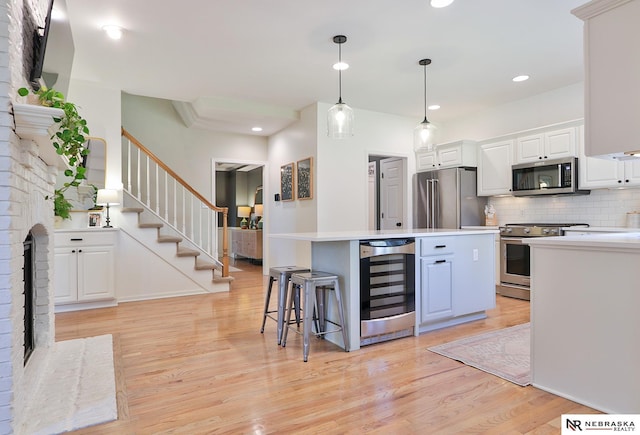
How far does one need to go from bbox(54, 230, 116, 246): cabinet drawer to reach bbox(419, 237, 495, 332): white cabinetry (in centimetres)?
357

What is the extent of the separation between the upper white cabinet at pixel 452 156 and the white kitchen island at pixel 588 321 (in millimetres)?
3637

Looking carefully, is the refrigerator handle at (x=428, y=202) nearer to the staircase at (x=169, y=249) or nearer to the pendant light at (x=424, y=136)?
the pendant light at (x=424, y=136)

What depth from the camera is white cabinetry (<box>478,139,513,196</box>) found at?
5.35 m

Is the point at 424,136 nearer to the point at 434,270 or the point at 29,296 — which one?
the point at 434,270

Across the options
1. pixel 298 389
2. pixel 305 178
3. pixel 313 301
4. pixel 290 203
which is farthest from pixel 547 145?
pixel 298 389

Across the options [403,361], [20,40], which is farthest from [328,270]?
[20,40]

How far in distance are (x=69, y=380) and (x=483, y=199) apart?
5.60 meters

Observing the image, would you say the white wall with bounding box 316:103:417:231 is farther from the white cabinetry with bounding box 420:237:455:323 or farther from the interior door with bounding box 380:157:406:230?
the white cabinetry with bounding box 420:237:455:323

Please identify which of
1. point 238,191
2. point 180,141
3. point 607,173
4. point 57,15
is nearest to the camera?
point 57,15

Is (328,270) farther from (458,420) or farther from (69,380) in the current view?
(69,380)

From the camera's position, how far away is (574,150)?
4.59 metres

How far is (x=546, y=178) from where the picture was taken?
15.9 feet

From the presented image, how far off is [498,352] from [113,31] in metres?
4.28

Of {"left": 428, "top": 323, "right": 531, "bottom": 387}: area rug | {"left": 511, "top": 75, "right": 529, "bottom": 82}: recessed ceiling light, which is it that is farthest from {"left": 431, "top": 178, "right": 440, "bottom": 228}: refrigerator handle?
{"left": 428, "top": 323, "right": 531, "bottom": 387}: area rug
